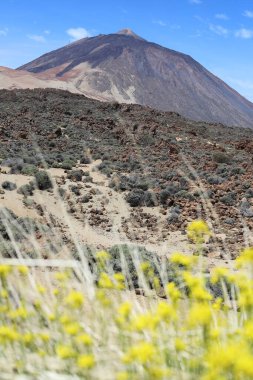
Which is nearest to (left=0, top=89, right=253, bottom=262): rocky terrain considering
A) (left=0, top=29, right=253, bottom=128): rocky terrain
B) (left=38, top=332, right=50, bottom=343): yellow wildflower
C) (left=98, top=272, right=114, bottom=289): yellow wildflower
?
(left=98, top=272, right=114, bottom=289): yellow wildflower

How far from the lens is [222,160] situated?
762 inches

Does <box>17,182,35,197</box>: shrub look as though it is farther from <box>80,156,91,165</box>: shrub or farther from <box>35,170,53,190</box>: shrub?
<box>80,156,91,165</box>: shrub

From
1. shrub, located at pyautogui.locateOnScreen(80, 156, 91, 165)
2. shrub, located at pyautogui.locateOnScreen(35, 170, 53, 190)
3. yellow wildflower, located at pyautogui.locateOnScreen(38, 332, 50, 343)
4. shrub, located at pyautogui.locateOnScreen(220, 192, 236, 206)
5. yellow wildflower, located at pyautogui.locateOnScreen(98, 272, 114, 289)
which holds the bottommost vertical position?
shrub, located at pyautogui.locateOnScreen(35, 170, 53, 190)

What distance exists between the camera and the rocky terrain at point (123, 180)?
9.38 meters

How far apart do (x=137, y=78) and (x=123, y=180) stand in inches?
3430

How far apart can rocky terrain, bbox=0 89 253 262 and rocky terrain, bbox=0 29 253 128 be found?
1861 inches

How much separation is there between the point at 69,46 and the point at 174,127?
379 ft

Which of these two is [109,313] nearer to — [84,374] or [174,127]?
[84,374]

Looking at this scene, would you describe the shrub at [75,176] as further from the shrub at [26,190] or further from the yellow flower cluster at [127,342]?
the yellow flower cluster at [127,342]

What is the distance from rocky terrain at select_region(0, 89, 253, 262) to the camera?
30.8 feet

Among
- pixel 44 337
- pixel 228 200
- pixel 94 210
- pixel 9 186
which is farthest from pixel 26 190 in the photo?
pixel 44 337

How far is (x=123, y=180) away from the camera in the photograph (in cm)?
1505

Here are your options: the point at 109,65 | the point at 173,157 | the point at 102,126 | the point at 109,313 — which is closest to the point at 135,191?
the point at 173,157

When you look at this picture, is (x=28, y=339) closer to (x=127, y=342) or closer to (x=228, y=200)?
(x=127, y=342)
